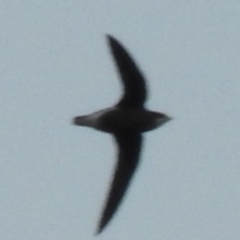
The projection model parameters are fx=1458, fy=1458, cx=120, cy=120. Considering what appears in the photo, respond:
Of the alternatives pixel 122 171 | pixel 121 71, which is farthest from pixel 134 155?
pixel 121 71

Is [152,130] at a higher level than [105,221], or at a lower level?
higher

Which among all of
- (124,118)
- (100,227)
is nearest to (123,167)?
(124,118)

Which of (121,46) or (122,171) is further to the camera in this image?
(122,171)

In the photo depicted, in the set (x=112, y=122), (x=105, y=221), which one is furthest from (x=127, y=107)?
(x=105, y=221)

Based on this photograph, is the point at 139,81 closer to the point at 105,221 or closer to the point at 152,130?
the point at 152,130

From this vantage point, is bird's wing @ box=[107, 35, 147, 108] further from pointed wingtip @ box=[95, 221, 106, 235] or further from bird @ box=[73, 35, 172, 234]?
pointed wingtip @ box=[95, 221, 106, 235]

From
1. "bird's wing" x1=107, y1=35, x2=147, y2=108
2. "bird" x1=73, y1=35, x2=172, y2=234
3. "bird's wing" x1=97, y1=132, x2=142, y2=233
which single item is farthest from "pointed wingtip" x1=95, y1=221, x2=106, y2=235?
"bird's wing" x1=107, y1=35, x2=147, y2=108
